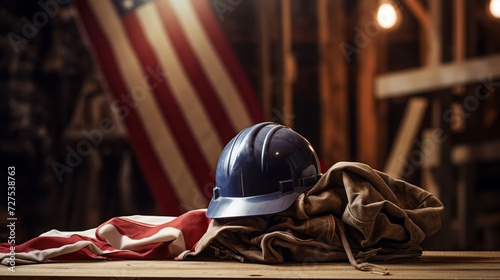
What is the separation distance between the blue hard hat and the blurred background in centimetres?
151

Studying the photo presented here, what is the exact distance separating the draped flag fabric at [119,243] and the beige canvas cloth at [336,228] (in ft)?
0.26

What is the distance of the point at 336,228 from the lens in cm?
182

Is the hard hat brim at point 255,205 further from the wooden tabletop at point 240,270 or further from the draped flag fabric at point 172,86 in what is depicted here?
the draped flag fabric at point 172,86

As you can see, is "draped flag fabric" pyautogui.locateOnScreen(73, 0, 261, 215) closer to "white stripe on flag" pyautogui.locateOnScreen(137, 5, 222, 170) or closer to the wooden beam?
"white stripe on flag" pyautogui.locateOnScreen(137, 5, 222, 170)

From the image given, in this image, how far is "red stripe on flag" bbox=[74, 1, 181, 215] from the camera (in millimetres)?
3625

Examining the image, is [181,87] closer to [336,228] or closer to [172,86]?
[172,86]

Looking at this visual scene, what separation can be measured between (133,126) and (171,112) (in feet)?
0.75

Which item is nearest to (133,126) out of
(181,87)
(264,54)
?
(181,87)

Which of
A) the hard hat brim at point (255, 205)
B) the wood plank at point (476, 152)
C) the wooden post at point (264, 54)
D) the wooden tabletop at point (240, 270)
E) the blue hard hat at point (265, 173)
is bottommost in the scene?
the wood plank at point (476, 152)

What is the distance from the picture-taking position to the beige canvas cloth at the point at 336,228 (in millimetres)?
1771

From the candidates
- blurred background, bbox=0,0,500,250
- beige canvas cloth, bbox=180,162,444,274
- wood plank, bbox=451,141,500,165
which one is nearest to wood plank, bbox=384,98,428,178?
blurred background, bbox=0,0,500,250

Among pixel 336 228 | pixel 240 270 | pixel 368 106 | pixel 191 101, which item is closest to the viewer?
pixel 240 270

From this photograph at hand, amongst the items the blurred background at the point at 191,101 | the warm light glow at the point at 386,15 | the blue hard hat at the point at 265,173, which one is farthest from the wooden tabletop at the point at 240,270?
the warm light glow at the point at 386,15

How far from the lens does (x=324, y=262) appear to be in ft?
5.92
